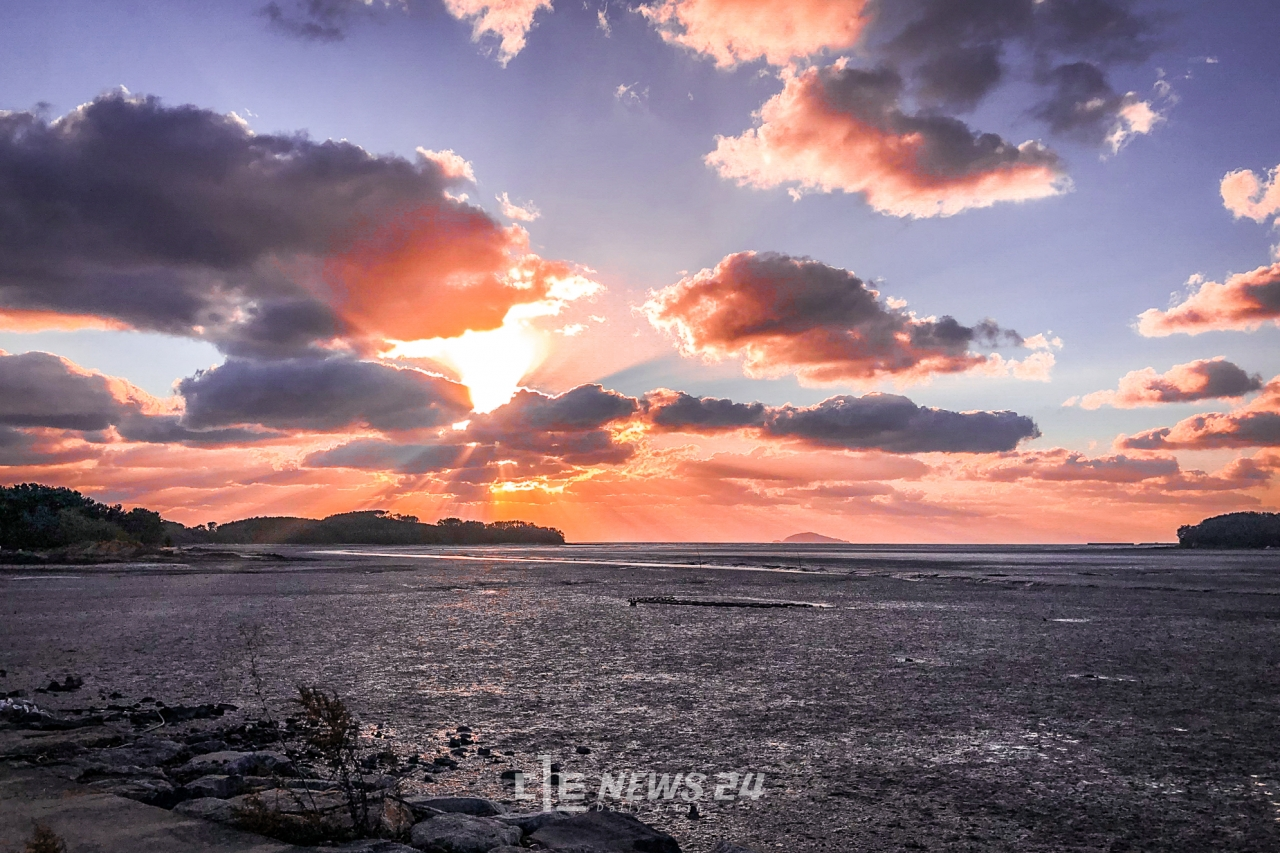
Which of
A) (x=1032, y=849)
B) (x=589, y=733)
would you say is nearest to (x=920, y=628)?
(x=589, y=733)

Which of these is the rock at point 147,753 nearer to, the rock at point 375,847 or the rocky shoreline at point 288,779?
the rocky shoreline at point 288,779

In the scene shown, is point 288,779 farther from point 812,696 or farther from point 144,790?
point 812,696

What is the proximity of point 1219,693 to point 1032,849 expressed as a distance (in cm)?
677

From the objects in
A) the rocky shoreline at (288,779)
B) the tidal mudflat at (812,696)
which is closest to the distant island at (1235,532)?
the tidal mudflat at (812,696)

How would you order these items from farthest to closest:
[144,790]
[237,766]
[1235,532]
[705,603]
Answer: [1235,532] → [705,603] → [237,766] → [144,790]

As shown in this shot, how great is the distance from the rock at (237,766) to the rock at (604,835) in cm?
250

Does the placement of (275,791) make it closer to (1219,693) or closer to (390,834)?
(390,834)

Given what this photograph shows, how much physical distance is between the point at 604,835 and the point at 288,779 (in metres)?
2.71

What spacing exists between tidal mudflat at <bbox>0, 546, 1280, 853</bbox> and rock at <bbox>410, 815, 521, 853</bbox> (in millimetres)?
1254

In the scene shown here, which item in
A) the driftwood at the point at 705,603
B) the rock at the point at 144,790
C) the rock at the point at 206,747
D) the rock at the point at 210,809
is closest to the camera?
the rock at the point at 210,809

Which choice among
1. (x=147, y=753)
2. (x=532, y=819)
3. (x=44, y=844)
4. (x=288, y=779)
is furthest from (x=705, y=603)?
(x=44, y=844)

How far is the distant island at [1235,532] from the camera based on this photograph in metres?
142

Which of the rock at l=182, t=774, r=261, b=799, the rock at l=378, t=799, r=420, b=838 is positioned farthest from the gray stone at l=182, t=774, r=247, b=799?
the rock at l=378, t=799, r=420, b=838

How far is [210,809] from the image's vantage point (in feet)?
16.9
